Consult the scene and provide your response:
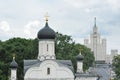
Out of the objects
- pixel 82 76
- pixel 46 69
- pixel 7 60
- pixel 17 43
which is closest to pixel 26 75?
pixel 46 69

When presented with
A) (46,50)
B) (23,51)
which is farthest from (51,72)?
(23,51)

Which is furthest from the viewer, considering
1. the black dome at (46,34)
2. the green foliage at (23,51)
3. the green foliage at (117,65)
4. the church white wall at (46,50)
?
the green foliage at (117,65)

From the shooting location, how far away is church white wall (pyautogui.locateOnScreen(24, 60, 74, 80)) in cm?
5228

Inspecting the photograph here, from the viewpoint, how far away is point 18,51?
69.7 m

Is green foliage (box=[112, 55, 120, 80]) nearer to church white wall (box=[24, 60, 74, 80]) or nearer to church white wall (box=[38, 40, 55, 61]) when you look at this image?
church white wall (box=[24, 60, 74, 80])

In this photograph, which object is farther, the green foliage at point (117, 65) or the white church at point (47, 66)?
the green foliage at point (117, 65)

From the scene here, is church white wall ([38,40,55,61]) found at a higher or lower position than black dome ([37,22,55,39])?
lower

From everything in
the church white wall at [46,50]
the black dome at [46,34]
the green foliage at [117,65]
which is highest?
the black dome at [46,34]

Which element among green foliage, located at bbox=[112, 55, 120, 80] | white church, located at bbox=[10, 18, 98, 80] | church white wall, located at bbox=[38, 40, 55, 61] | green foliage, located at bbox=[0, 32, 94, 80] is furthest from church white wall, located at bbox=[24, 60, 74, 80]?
green foliage, located at bbox=[112, 55, 120, 80]

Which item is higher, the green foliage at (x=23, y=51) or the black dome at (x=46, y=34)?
the black dome at (x=46, y=34)

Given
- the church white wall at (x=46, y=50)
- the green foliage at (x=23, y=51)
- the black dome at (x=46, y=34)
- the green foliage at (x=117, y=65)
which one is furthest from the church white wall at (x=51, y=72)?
the green foliage at (x=117, y=65)

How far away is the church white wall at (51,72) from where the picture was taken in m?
52.3

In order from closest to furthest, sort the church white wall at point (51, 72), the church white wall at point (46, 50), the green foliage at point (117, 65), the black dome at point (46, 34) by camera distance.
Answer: the church white wall at point (51, 72) → the church white wall at point (46, 50) → the black dome at point (46, 34) → the green foliage at point (117, 65)

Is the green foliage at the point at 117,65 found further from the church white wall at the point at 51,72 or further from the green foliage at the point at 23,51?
the church white wall at the point at 51,72
